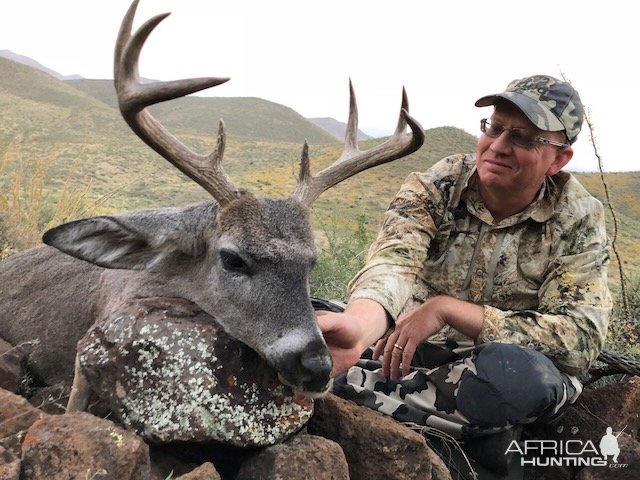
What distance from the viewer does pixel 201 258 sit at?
12.5ft

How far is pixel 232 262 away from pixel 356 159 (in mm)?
1279

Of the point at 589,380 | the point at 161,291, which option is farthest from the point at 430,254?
the point at 161,291

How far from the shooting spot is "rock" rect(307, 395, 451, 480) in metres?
3.04

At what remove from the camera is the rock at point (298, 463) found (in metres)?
2.58

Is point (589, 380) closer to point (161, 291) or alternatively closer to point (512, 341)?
point (512, 341)

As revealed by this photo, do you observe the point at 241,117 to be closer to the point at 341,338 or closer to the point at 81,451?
the point at 341,338

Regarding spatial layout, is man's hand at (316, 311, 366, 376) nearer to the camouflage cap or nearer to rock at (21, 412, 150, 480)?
rock at (21, 412, 150, 480)

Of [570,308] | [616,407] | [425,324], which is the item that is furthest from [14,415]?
[616,407]

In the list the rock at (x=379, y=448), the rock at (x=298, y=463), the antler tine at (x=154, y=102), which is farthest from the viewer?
the antler tine at (x=154, y=102)

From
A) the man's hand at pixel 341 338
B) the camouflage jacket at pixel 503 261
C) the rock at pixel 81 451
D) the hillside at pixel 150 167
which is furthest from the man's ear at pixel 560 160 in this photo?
the hillside at pixel 150 167

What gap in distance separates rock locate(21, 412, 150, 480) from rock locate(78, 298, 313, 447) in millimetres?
330

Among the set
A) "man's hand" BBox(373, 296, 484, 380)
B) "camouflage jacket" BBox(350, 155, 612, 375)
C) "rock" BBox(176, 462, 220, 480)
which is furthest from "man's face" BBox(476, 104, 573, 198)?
"rock" BBox(176, 462, 220, 480)

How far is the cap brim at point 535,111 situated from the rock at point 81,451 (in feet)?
9.63

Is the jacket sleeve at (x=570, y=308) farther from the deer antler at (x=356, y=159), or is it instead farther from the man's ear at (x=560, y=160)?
the deer antler at (x=356, y=159)
